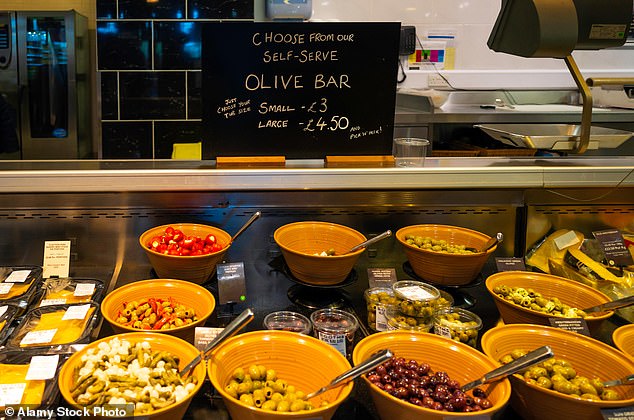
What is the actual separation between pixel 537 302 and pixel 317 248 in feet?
2.31

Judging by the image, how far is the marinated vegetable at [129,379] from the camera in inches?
42.8

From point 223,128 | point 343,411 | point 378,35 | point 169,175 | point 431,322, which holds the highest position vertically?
point 378,35

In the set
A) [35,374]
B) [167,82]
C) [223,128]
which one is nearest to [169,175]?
[223,128]

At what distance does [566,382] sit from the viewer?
1.20 metres

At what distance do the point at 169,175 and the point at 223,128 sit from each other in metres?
0.23

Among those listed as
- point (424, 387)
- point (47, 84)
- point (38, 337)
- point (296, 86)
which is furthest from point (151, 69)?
point (424, 387)

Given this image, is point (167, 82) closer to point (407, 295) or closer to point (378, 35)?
point (378, 35)

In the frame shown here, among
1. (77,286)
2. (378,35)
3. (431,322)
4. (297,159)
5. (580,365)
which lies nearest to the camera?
(580,365)

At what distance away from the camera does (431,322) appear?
150 cm

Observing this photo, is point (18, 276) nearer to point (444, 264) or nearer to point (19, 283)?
point (19, 283)

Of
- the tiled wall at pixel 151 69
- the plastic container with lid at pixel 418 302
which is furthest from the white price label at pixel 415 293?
the tiled wall at pixel 151 69

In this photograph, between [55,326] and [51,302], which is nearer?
[55,326]

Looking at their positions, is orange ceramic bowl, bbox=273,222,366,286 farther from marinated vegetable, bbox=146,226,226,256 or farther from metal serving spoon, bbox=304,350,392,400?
metal serving spoon, bbox=304,350,392,400

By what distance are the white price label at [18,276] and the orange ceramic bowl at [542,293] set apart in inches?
53.9
